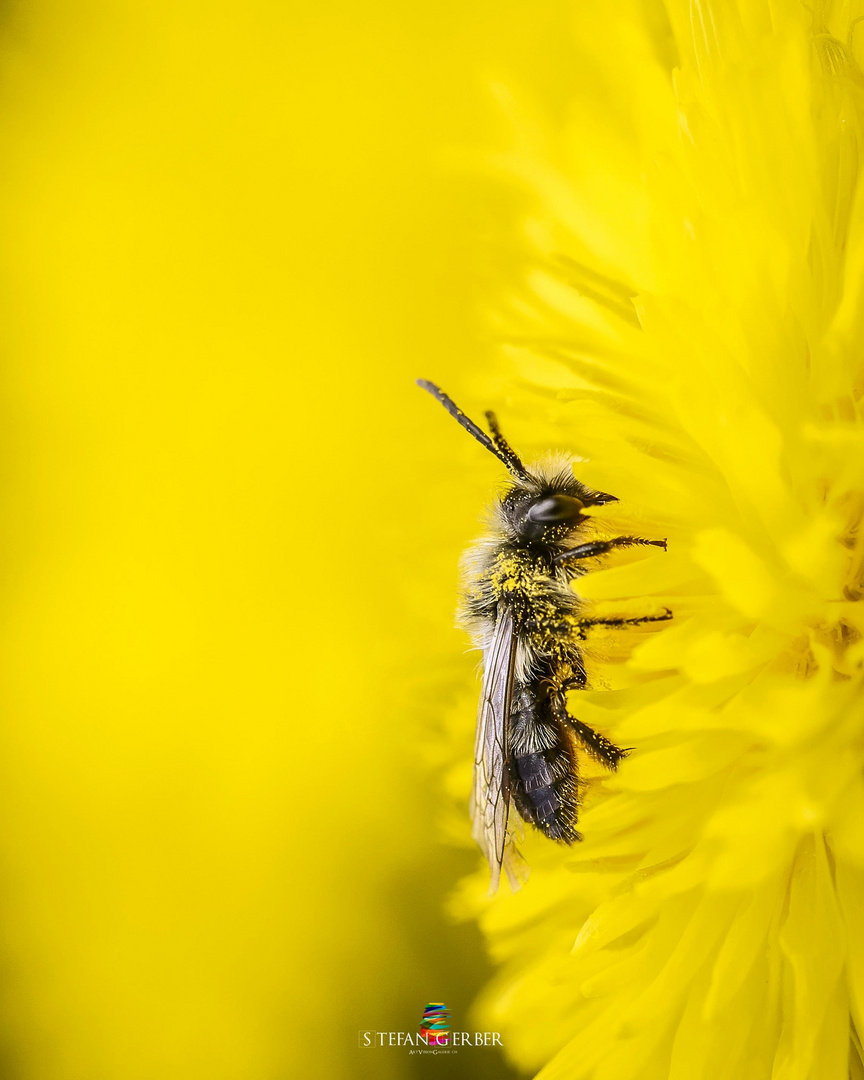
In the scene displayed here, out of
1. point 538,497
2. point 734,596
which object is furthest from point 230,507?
point 734,596

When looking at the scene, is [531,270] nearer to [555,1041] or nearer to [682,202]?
[682,202]

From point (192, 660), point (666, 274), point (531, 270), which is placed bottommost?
point (192, 660)

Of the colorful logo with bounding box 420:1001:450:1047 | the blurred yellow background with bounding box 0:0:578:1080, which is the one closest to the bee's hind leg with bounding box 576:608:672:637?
the blurred yellow background with bounding box 0:0:578:1080

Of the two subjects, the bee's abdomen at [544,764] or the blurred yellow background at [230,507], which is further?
the blurred yellow background at [230,507]

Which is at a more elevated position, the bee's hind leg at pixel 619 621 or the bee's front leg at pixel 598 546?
the bee's front leg at pixel 598 546

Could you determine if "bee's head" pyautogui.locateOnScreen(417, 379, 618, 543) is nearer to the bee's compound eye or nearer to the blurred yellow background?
the bee's compound eye

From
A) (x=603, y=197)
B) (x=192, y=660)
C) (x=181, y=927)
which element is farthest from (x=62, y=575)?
(x=603, y=197)

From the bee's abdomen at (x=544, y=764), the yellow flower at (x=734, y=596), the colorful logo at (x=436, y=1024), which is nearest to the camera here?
the yellow flower at (x=734, y=596)

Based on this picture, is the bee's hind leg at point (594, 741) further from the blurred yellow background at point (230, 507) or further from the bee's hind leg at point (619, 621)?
the blurred yellow background at point (230, 507)

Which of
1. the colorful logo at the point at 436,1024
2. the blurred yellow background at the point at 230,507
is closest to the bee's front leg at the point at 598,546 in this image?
the blurred yellow background at the point at 230,507

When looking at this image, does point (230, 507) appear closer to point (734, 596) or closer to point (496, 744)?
point (496, 744)
